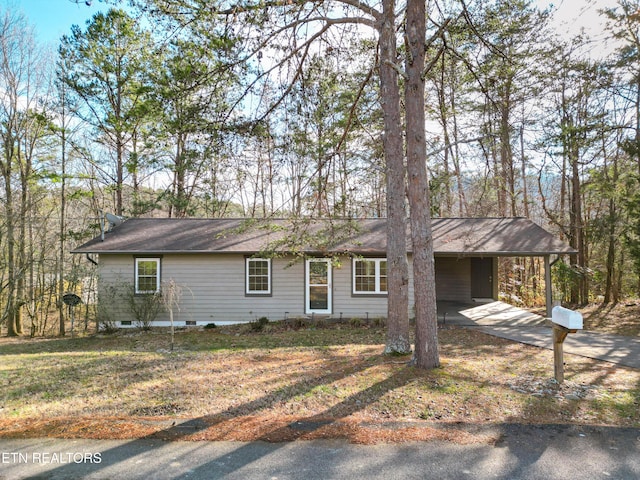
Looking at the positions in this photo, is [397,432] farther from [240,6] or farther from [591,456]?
[240,6]

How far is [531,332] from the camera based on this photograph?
33.7 ft

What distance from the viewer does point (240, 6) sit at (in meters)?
6.29

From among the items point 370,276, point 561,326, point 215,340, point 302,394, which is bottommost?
point 215,340

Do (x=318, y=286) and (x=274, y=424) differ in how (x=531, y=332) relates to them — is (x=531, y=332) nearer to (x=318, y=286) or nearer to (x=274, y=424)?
(x=318, y=286)

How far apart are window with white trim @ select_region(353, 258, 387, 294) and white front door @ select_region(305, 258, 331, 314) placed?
33.6 inches

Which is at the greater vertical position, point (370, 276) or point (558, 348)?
point (370, 276)

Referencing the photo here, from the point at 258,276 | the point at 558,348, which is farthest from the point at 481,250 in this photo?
the point at 558,348

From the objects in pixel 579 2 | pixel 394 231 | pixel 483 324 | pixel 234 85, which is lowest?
pixel 483 324

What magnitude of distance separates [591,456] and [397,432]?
161 centimetres

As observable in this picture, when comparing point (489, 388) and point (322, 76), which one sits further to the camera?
point (322, 76)

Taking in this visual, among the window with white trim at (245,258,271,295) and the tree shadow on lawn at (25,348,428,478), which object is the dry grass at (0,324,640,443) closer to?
the tree shadow on lawn at (25,348,428,478)

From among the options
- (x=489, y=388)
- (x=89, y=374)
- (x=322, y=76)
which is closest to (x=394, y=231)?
(x=489, y=388)

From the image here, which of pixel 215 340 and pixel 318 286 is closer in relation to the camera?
pixel 215 340

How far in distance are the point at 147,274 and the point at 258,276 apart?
3364mm
